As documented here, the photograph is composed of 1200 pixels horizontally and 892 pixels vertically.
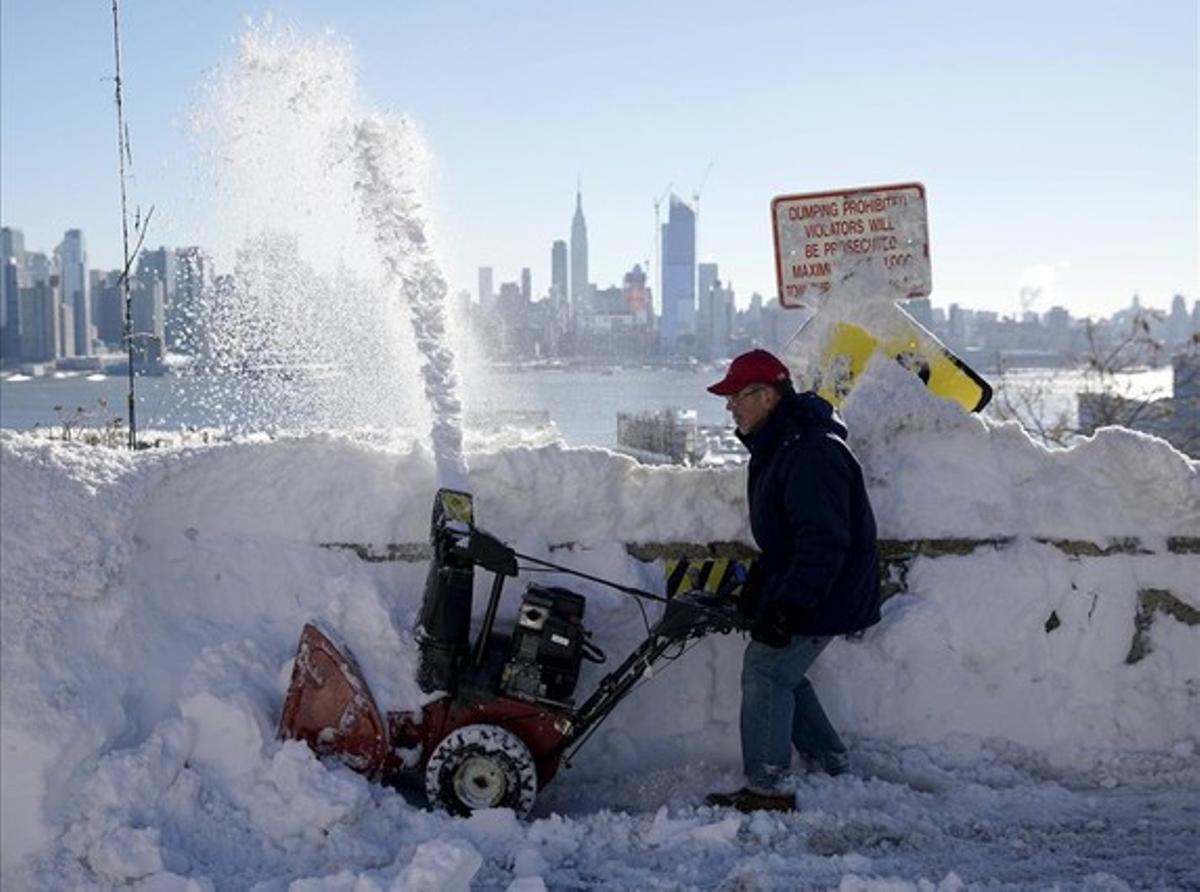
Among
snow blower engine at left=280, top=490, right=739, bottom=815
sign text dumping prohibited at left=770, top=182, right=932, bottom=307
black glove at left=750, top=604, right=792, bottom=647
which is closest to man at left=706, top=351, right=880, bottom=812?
black glove at left=750, top=604, right=792, bottom=647

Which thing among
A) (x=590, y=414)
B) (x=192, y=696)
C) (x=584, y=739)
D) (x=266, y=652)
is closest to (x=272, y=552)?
(x=266, y=652)

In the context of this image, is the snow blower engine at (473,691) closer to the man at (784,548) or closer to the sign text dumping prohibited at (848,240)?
the man at (784,548)

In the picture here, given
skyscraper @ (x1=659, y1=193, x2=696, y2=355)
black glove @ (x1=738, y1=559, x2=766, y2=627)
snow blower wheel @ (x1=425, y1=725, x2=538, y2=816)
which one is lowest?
snow blower wheel @ (x1=425, y1=725, x2=538, y2=816)

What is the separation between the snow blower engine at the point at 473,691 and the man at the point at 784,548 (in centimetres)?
27

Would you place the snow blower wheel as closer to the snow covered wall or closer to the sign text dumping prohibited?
the snow covered wall

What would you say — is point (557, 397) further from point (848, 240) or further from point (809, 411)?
point (809, 411)

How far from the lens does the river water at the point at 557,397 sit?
1616 cm

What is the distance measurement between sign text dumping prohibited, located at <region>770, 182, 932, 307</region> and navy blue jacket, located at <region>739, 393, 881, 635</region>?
2.04 m

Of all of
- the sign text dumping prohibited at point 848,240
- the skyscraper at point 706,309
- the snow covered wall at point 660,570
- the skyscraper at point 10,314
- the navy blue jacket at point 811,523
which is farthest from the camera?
the skyscraper at point 10,314

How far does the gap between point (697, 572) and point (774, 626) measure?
1.05m

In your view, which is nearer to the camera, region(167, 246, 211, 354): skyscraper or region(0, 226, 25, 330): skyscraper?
region(167, 246, 211, 354): skyscraper

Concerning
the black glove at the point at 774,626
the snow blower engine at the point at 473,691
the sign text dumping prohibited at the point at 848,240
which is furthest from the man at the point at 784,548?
the sign text dumping prohibited at the point at 848,240

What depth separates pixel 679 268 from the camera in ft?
198

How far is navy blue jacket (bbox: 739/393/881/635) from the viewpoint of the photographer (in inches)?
222
